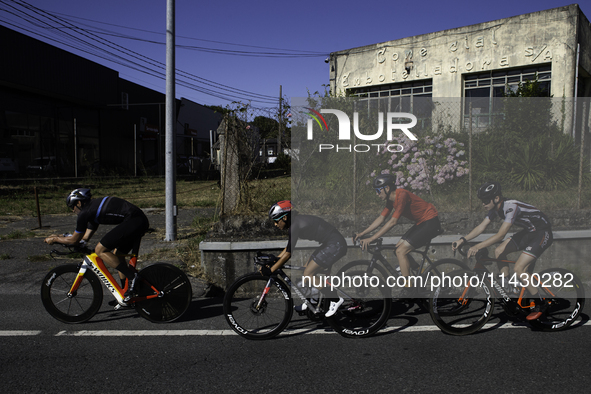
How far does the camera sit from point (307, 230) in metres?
4.57

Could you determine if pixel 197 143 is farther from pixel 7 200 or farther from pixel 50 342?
pixel 50 342

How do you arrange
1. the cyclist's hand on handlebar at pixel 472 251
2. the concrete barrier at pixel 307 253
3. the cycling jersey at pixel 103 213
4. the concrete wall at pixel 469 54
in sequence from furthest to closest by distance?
the concrete wall at pixel 469 54, the concrete barrier at pixel 307 253, the cycling jersey at pixel 103 213, the cyclist's hand on handlebar at pixel 472 251

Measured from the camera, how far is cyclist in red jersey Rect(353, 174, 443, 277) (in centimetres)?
492

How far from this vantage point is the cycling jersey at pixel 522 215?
467 cm

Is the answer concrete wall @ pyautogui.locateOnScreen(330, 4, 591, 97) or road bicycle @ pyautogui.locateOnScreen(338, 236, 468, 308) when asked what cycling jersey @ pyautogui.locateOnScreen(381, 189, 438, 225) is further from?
concrete wall @ pyautogui.locateOnScreen(330, 4, 591, 97)

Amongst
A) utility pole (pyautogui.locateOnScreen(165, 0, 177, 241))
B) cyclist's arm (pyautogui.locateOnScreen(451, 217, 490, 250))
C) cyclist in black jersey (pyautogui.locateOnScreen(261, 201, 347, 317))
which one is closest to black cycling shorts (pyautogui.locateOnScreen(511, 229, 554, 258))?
cyclist's arm (pyautogui.locateOnScreen(451, 217, 490, 250))

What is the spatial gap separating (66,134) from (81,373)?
32.1 metres

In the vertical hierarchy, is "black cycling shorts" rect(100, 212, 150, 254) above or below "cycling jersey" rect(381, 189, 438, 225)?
below

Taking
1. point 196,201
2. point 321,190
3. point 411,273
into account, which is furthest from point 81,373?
point 196,201

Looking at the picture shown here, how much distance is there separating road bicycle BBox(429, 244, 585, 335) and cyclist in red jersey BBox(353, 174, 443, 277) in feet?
2.00

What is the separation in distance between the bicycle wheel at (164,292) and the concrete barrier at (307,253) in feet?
4.04

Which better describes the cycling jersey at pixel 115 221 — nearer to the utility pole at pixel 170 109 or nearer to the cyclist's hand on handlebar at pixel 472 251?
the utility pole at pixel 170 109

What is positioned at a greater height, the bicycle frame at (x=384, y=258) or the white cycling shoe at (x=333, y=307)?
the bicycle frame at (x=384, y=258)

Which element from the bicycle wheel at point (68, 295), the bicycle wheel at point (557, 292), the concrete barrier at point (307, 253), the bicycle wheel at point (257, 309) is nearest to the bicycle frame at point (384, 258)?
the concrete barrier at point (307, 253)
